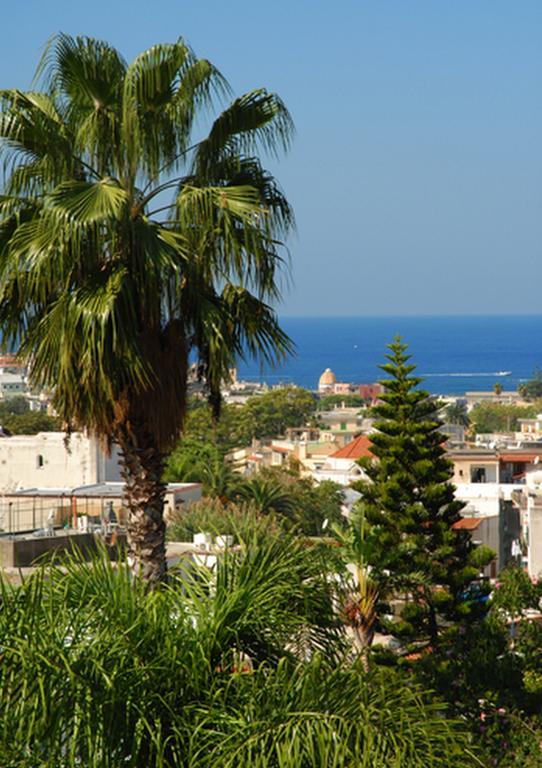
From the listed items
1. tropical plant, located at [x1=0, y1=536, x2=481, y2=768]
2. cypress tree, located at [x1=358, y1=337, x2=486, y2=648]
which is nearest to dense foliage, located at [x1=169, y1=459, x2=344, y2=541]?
cypress tree, located at [x1=358, y1=337, x2=486, y2=648]

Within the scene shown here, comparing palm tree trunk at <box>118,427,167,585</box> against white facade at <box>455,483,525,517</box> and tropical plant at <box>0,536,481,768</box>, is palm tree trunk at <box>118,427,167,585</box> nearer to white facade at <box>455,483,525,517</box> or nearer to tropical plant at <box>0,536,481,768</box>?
tropical plant at <box>0,536,481,768</box>

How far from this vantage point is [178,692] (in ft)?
23.4

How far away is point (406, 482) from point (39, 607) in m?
14.9

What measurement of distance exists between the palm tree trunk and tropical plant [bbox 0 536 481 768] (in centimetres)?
232

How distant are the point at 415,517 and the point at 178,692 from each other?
14.5m

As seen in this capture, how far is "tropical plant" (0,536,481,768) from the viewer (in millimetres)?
6602

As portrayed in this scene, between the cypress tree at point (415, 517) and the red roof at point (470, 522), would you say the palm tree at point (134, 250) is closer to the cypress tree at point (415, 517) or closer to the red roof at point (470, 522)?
the cypress tree at point (415, 517)

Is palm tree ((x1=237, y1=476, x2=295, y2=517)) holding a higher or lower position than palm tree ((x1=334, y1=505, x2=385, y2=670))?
lower

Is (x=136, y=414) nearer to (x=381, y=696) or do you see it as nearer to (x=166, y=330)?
(x=166, y=330)

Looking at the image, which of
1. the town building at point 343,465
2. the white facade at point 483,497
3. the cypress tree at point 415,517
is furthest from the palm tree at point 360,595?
the town building at point 343,465

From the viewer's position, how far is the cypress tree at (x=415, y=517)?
20203 mm

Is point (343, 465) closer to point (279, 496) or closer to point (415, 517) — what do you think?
point (279, 496)

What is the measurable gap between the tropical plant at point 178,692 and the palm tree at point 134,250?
2.08m

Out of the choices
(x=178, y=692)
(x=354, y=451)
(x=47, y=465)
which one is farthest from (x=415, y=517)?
(x=354, y=451)
